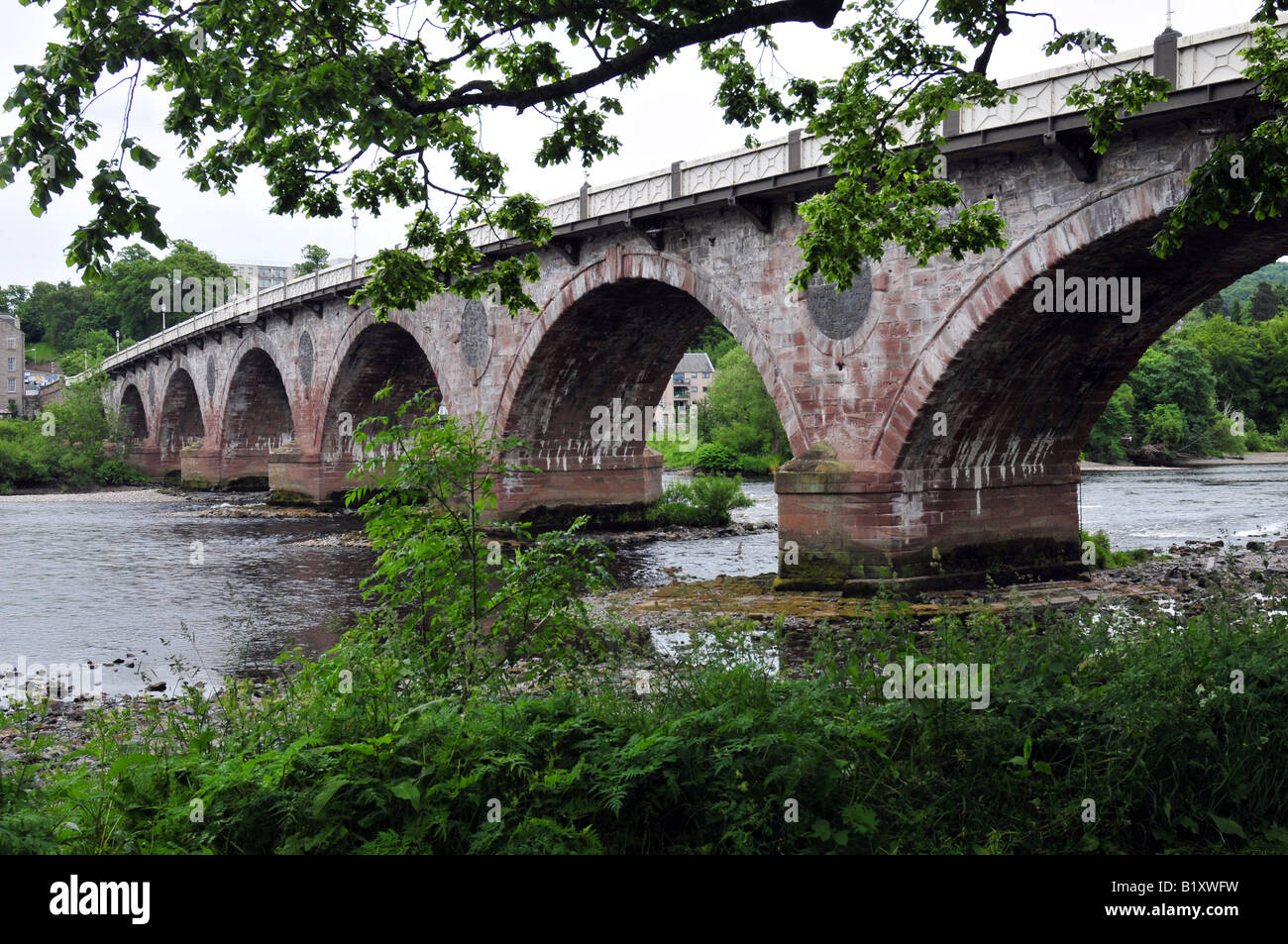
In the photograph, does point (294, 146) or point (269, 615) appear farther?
point (269, 615)

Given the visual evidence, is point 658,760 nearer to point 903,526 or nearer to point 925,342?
point 925,342

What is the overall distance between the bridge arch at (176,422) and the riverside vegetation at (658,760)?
54.2 meters

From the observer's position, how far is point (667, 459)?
57094 millimetres

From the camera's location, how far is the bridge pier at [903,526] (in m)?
14.7

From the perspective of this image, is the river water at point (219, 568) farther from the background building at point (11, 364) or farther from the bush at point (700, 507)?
the background building at point (11, 364)

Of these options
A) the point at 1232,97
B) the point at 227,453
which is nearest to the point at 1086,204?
the point at 1232,97

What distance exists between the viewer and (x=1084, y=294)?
13.4 meters

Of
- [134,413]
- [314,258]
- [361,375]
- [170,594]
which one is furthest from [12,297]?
[170,594]

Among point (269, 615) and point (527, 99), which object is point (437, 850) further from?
point (269, 615)

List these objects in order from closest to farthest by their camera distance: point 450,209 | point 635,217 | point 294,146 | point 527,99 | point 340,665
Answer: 1. point 340,665
2. point 527,99
3. point 294,146
4. point 450,209
5. point 635,217

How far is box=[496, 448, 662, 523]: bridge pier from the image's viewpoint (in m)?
24.9

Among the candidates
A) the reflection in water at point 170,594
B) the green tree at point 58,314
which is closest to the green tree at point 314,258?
the green tree at point 58,314

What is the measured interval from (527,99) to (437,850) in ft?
14.5
